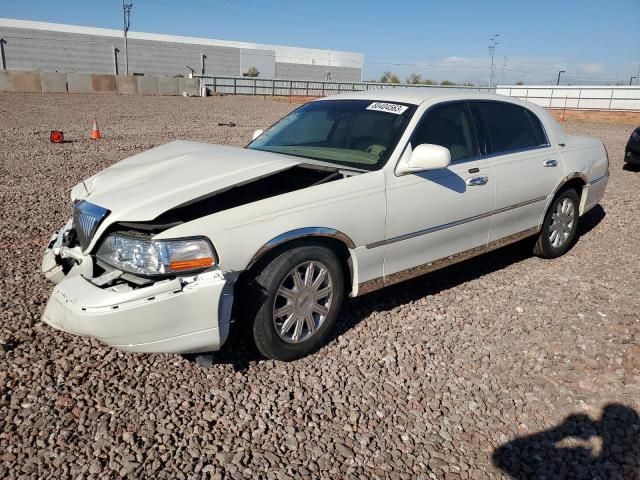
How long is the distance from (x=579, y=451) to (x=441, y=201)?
192 centimetres

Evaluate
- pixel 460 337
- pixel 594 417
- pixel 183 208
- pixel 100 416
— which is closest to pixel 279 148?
pixel 183 208

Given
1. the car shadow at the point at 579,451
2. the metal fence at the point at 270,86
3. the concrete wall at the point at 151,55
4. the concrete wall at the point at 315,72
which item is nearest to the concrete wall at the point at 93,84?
the metal fence at the point at 270,86

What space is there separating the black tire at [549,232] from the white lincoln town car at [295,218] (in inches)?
9.6

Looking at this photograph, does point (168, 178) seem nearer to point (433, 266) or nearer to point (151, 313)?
point (151, 313)

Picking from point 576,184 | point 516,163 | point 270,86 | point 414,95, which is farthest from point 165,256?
point 270,86

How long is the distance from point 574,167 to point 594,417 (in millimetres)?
3045

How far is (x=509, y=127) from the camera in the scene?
4816 mm

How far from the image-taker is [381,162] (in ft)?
12.5

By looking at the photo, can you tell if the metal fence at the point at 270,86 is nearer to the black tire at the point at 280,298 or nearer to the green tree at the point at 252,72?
the green tree at the point at 252,72

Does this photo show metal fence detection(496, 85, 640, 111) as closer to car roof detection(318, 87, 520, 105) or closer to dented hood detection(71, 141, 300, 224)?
car roof detection(318, 87, 520, 105)

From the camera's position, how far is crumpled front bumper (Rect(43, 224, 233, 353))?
2768mm

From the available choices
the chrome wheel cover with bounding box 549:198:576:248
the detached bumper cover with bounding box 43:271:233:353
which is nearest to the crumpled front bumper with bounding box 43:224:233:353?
the detached bumper cover with bounding box 43:271:233:353

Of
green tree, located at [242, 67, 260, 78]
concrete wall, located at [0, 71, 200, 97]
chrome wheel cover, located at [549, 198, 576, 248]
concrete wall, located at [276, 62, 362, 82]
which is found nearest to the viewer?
chrome wheel cover, located at [549, 198, 576, 248]

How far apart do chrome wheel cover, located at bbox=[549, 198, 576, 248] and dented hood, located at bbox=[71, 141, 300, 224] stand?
3128mm
